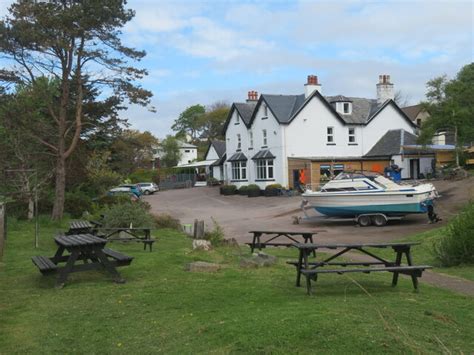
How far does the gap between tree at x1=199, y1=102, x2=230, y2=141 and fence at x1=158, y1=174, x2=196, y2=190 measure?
33.4 metres

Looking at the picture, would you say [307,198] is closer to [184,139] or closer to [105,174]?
[105,174]

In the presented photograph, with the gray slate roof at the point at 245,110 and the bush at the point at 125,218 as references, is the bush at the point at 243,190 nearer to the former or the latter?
the gray slate roof at the point at 245,110

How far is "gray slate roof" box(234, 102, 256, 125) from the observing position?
165ft

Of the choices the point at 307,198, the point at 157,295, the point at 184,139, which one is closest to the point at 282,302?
the point at 157,295

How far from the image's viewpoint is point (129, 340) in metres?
5.47

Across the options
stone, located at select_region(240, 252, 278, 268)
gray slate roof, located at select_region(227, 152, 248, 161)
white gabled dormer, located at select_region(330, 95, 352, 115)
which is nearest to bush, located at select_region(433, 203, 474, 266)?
stone, located at select_region(240, 252, 278, 268)

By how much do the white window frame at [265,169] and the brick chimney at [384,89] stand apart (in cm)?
1231

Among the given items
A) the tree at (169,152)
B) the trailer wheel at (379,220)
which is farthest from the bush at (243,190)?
the tree at (169,152)

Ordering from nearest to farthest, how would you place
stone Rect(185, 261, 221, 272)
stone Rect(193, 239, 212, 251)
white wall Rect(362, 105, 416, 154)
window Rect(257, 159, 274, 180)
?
stone Rect(185, 261, 221, 272)
stone Rect(193, 239, 212, 251)
window Rect(257, 159, 274, 180)
white wall Rect(362, 105, 416, 154)

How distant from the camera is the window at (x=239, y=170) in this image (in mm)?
50188

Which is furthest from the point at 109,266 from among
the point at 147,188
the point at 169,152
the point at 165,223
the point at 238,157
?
the point at 169,152

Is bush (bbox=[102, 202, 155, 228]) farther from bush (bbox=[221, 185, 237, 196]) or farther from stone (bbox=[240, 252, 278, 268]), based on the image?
bush (bbox=[221, 185, 237, 196])

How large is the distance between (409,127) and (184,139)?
70740mm

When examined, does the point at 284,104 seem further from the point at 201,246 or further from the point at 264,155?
the point at 201,246
